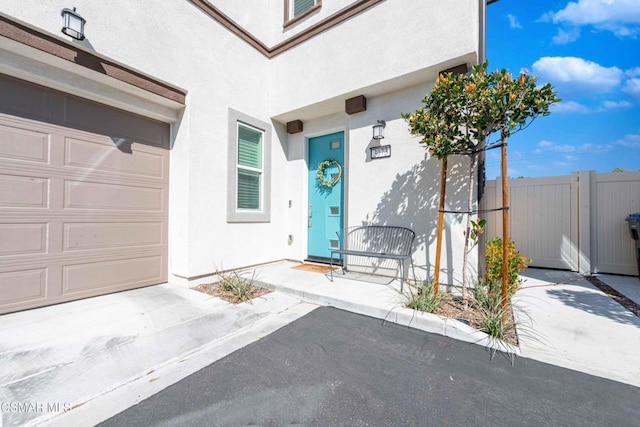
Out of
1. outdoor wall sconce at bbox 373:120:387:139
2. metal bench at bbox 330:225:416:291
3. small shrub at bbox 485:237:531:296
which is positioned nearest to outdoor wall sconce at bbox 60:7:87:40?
outdoor wall sconce at bbox 373:120:387:139

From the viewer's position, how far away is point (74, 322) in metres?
3.06

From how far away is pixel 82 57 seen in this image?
337 cm

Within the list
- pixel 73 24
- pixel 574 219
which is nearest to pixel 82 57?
pixel 73 24

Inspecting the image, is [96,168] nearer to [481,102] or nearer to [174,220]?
[174,220]

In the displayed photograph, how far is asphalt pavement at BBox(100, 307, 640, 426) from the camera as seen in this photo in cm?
178

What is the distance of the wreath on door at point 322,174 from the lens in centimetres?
568

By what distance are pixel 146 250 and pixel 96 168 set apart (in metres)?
1.36

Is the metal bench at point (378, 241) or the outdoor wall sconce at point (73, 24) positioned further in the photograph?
the metal bench at point (378, 241)

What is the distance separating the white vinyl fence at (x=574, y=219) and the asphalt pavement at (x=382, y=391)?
3.54m

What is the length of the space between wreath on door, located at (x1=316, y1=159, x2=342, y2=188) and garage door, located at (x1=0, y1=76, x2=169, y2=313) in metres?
2.83

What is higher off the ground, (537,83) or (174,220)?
(537,83)

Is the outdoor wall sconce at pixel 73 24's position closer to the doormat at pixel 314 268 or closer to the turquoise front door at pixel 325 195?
the turquoise front door at pixel 325 195

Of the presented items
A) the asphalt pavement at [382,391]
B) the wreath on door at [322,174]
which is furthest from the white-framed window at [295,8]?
the asphalt pavement at [382,391]

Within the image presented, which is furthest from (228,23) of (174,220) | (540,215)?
(540,215)
